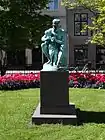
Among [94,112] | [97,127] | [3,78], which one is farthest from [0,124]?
[3,78]

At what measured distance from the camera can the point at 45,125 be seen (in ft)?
33.6

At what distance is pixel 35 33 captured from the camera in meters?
26.4

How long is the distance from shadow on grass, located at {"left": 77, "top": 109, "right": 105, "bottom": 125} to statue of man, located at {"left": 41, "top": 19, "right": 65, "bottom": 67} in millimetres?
1613

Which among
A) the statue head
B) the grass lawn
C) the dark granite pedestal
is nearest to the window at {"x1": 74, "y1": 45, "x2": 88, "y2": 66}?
the grass lawn

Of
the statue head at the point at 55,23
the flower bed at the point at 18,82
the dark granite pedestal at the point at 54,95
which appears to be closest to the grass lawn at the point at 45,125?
the dark granite pedestal at the point at 54,95

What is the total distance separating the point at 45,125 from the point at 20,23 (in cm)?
1587

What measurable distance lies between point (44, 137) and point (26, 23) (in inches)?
682

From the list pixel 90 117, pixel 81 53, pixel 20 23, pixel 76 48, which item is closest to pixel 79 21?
pixel 76 48

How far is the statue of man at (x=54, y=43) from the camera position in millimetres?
11414

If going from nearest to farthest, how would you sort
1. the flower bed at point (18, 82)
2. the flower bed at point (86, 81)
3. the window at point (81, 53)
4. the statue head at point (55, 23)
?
1. the statue head at point (55, 23)
2. the flower bed at point (18, 82)
3. the flower bed at point (86, 81)
4. the window at point (81, 53)

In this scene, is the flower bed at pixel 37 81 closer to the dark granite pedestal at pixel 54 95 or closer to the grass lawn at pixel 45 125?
the grass lawn at pixel 45 125

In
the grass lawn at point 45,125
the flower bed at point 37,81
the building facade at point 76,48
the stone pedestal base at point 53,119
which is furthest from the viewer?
the building facade at point 76,48

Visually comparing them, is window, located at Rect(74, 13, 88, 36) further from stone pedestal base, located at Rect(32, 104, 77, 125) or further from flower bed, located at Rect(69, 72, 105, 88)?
stone pedestal base, located at Rect(32, 104, 77, 125)

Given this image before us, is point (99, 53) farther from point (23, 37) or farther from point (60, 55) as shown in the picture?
point (60, 55)
